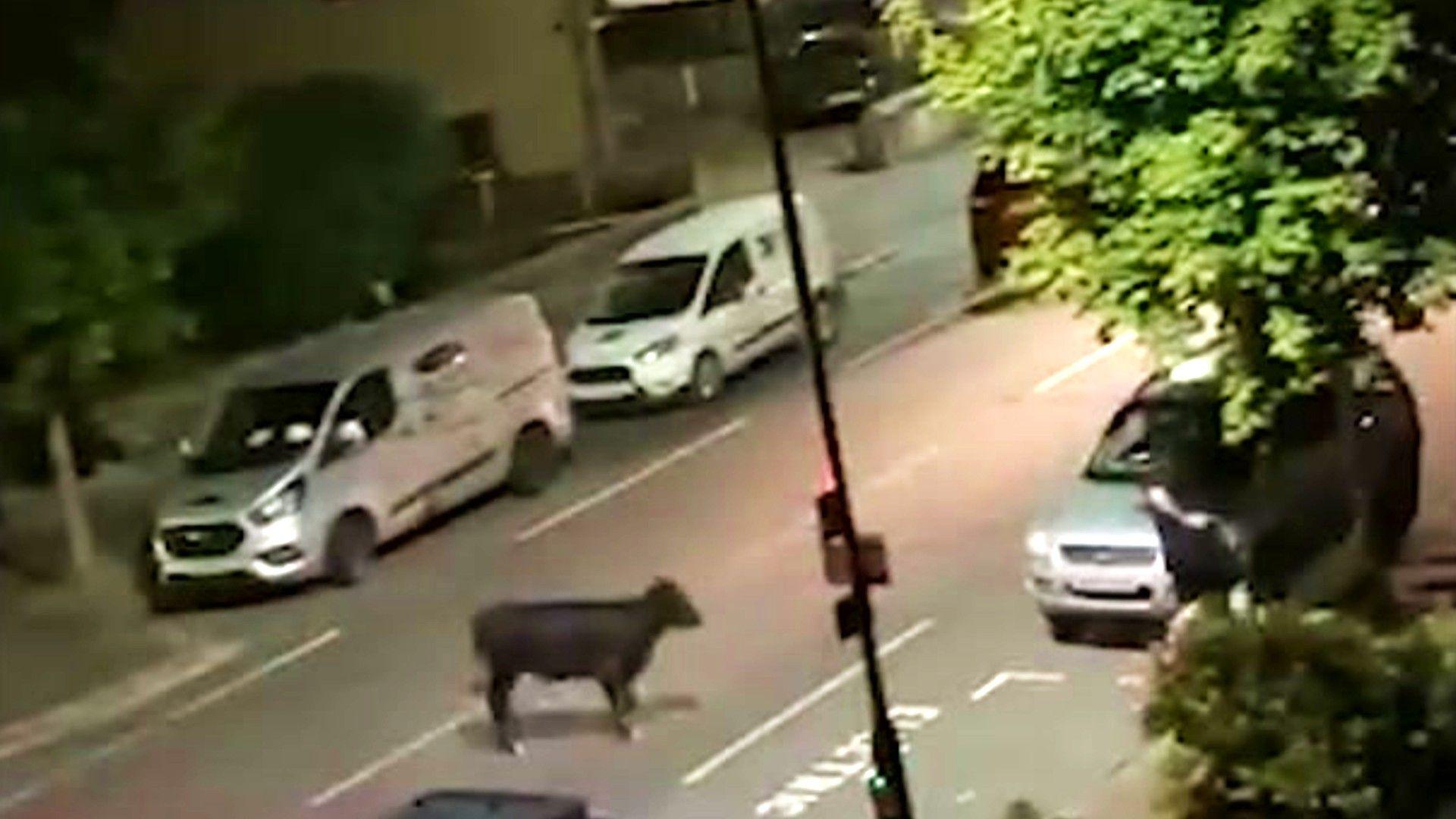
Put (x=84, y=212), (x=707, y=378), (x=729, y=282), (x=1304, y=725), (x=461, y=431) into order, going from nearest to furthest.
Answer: (x=84, y=212) < (x=1304, y=725) < (x=461, y=431) < (x=707, y=378) < (x=729, y=282)

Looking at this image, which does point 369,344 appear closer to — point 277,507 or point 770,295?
point 277,507

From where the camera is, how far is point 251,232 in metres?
4.53

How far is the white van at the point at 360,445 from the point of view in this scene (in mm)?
5594

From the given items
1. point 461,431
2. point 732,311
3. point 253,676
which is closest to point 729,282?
point 732,311

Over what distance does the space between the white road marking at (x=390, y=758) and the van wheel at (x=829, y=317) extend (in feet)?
3.31

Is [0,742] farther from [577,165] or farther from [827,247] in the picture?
[827,247]

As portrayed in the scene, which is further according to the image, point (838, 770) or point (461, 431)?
point (461, 431)

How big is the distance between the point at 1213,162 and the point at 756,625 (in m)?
1.15

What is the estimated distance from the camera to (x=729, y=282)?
7.21m

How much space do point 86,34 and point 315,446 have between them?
2.26m

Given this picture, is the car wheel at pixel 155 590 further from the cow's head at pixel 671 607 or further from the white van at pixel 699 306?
the white van at pixel 699 306

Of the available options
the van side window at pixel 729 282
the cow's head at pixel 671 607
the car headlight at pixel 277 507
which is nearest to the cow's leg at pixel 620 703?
the cow's head at pixel 671 607

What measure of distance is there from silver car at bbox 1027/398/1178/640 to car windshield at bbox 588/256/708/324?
2.63 ft

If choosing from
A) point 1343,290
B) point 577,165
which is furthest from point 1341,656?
point 577,165
